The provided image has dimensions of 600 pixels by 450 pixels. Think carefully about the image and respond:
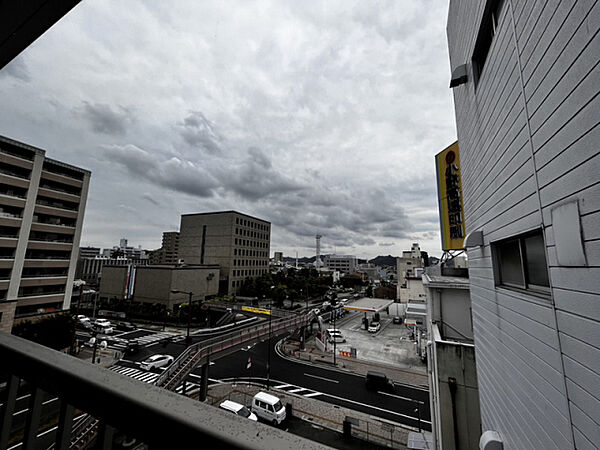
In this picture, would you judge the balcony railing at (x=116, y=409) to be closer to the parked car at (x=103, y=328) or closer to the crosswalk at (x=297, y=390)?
the crosswalk at (x=297, y=390)

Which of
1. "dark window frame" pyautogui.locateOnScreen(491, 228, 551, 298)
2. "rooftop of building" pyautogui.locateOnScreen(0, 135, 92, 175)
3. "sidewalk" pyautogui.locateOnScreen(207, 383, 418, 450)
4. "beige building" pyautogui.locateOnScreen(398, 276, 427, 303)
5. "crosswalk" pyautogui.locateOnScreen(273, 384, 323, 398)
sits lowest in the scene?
"crosswalk" pyautogui.locateOnScreen(273, 384, 323, 398)

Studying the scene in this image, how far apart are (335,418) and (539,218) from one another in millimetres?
13823

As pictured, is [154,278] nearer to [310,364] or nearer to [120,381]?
[310,364]

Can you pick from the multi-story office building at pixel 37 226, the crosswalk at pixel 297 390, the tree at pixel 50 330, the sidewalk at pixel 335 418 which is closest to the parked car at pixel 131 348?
the tree at pixel 50 330

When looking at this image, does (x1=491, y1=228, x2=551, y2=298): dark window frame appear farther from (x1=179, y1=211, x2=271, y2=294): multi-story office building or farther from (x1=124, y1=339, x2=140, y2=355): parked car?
(x1=179, y1=211, x2=271, y2=294): multi-story office building

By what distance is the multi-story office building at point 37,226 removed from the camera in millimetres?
18375

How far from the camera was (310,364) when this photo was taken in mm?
20359

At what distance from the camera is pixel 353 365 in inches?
797

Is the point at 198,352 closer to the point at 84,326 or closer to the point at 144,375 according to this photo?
the point at 144,375

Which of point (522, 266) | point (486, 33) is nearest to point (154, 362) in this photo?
point (522, 266)

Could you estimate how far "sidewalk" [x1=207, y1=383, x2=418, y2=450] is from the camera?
450 inches

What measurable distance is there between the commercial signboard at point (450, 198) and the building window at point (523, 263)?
18.6 ft

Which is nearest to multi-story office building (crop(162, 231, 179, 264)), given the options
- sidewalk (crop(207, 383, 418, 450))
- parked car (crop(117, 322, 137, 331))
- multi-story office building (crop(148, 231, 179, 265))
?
multi-story office building (crop(148, 231, 179, 265))

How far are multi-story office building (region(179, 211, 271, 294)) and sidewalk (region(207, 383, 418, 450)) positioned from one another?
2954 centimetres
